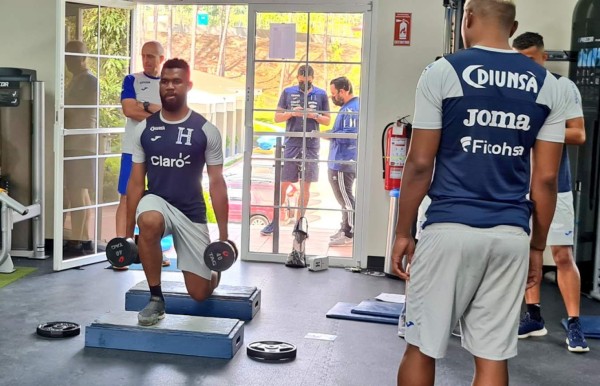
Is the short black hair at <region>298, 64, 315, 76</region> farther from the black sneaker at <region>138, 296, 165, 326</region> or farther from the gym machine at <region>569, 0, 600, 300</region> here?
the black sneaker at <region>138, 296, 165, 326</region>

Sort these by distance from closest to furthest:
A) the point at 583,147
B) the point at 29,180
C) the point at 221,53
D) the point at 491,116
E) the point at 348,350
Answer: the point at 491,116, the point at 348,350, the point at 583,147, the point at 29,180, the point at 221,53

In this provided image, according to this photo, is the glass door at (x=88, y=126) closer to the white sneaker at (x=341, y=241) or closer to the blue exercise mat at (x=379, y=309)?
the white sneaker at (x=341, y=241)

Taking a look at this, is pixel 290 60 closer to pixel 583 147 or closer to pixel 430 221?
pixel 583 147

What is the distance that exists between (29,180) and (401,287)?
298 cm

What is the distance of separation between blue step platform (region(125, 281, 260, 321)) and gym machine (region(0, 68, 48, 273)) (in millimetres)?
1779

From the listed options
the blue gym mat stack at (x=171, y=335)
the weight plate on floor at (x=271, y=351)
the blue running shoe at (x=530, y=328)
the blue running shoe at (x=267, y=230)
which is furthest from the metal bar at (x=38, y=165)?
the blue running shoe at (x=530, y=328)

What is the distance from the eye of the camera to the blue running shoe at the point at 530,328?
441cm

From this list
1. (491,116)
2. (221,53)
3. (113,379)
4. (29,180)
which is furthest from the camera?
(221,53)

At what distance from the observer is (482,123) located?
225 centimetres

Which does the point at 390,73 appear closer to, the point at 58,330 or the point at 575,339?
the point at 575,339

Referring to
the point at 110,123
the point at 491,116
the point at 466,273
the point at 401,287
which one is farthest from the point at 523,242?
the point at 110,123

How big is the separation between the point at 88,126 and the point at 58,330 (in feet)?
7.86

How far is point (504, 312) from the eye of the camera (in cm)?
229

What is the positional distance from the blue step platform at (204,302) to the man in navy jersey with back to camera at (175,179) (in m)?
0.26
